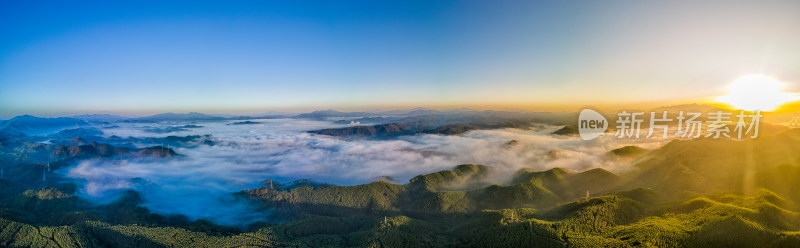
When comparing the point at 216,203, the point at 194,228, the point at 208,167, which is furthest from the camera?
the point at 208,167

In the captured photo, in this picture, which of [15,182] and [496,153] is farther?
[496,153]

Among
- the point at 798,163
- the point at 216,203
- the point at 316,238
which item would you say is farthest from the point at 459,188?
the point at 216,203

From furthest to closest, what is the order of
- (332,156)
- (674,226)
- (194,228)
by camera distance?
(332,156) < (194,228) < (674,226)

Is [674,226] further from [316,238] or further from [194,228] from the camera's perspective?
[194,228]

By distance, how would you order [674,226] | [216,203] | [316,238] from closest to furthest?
[674,226]
[316,238]
[216,203]

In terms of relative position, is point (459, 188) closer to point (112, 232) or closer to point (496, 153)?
point (496, 153)

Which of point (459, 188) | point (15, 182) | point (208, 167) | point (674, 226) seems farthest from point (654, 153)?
point (15, 182)

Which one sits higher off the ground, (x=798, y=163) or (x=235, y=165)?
(x=798, y=163)

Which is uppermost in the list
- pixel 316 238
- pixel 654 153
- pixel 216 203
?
pixel 654 153

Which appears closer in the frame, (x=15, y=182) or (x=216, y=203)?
(x=216, y=203)
